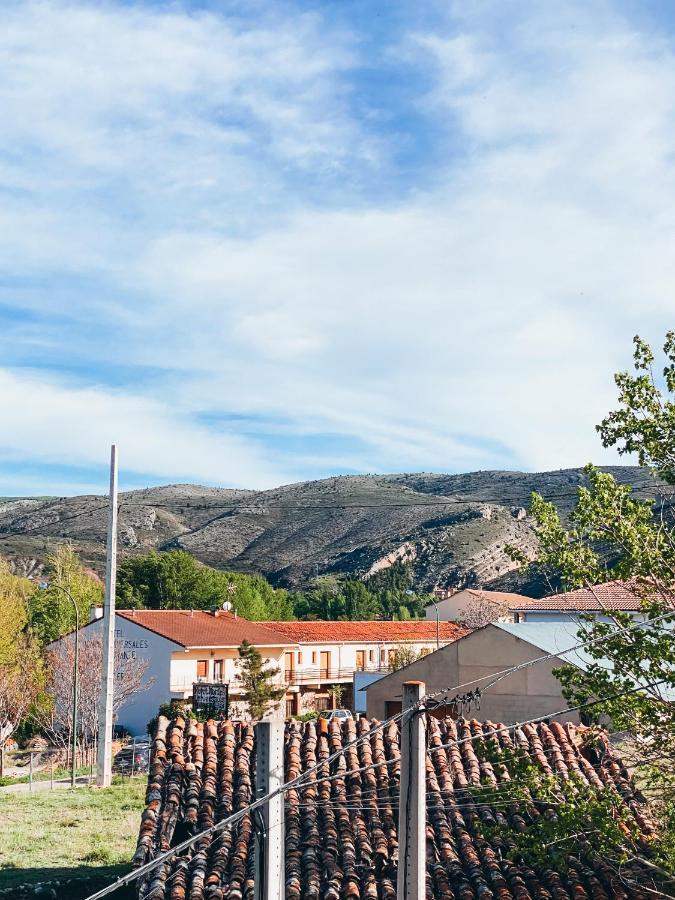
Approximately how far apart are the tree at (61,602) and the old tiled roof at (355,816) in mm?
42864

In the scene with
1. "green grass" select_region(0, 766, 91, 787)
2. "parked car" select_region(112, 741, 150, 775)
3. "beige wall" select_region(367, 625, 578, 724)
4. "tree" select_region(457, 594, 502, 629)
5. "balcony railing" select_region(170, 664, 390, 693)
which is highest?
"tree" select_region(457, 594, 502, 629)

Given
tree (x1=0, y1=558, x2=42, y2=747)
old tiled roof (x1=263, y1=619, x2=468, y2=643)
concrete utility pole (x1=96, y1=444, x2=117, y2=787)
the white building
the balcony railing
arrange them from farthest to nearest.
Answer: old tiled roof (x1=263, y1=619, x2=468, y2=643), the balcony railing, the white building, tree (x1=0, y1=558, x2=42, y2=747), concrete utility pole (x1=96, y1=444, x2=117, y2=787)

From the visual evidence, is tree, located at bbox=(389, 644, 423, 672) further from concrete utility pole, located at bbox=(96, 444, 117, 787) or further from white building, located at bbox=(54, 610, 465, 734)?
concrete utility pole, located at bbox=(96, 444, 117, 787)

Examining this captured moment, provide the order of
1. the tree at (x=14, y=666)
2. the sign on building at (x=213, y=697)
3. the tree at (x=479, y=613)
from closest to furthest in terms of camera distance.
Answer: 1. the sign on building at (x=213, y=697)
2. the tree at (x=14, y=666)
3. the tree at (x=479, y=613)

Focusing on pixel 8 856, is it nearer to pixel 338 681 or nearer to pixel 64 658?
pixel 64 658

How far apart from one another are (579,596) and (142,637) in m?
24.4

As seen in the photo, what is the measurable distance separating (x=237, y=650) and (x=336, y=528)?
98.0 metres

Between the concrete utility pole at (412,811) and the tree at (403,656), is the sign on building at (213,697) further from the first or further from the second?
the concrete utility pole at (412,811)

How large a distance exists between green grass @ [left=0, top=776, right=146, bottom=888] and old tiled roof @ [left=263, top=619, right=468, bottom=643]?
1254 inches

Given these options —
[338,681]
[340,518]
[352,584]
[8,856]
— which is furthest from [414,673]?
[340,518]

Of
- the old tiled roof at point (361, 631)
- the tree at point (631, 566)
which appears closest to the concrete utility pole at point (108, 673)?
the tree at point (631, 566)

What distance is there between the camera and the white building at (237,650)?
50.1 metres

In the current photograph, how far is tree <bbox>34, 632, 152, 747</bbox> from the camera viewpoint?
1695 inches

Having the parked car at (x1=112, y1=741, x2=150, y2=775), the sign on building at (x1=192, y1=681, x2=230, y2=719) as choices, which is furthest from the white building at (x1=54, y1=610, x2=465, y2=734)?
the sign on building at (x1=192, y1=681, x2=230, y2=719)
